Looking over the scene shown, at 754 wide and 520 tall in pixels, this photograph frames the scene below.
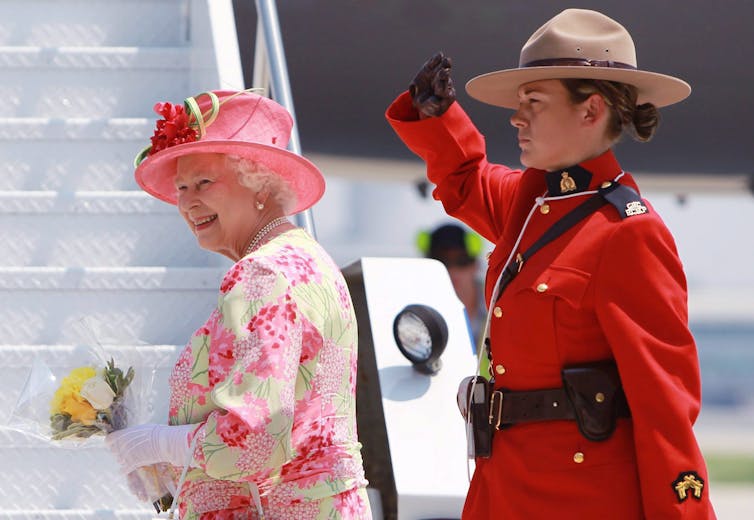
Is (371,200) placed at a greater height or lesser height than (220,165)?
greater

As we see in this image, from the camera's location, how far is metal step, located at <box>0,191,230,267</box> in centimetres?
366

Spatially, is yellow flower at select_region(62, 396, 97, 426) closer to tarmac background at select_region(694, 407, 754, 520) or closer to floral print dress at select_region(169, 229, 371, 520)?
floral print dress at select_region(169, 229, 371, 520)

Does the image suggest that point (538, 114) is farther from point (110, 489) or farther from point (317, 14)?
point (317, 14)

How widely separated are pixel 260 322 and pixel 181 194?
1.22 ft

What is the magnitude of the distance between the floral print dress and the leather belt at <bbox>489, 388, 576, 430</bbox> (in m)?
0.24

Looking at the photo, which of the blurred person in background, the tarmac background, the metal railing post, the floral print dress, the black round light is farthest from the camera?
the tarmac background

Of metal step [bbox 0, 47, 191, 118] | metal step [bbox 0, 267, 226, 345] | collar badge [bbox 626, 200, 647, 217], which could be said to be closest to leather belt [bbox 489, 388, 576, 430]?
collar badge [bbox 626, 200, 647, 217]

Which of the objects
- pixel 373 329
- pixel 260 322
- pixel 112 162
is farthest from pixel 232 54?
pixel 260 322

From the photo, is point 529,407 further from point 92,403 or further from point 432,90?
point 92,403

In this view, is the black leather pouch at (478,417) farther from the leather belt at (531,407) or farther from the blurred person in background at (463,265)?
the blurred person in background at (463,265)

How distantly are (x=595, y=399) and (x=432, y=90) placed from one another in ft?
2.03

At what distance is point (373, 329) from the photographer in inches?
127

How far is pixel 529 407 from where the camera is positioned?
6.52 feet

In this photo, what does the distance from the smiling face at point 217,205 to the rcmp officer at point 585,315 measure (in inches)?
14.5
